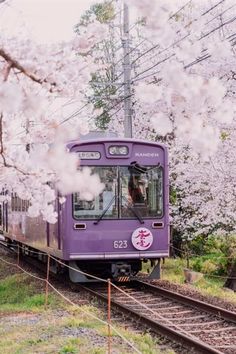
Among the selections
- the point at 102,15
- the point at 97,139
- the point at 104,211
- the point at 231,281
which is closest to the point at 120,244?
the point at 104,211

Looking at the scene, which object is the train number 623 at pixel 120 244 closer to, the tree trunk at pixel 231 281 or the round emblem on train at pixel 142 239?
the round emblem on train at pixel 142 239

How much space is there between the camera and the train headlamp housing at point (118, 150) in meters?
11.9

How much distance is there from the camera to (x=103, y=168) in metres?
11.8

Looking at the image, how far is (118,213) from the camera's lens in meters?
11.9

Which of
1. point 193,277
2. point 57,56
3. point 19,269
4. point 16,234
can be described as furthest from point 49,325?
point 16,234

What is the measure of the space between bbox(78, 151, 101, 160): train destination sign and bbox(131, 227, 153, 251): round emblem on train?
4.87ft

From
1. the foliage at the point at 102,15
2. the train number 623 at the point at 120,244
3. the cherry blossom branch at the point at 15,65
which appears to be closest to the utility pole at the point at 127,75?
the foliage at the point at 102,15

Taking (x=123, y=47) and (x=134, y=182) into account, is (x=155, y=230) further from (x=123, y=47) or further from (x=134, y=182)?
(x=123, y=47)

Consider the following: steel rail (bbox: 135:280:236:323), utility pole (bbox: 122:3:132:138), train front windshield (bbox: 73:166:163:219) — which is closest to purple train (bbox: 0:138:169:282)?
train front windshield (bbox: 73:166:163:219)

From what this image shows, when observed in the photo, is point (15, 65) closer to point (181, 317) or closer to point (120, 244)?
point (181, 317)

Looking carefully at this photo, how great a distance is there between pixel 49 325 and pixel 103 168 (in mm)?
3709

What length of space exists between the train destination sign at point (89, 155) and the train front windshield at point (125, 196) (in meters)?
0.19

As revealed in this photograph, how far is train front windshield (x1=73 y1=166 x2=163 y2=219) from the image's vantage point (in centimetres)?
1177

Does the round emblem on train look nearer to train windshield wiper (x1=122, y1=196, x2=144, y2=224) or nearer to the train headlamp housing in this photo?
train windshield wiper (x1=122, y1=196, x2=144, y2=224)
